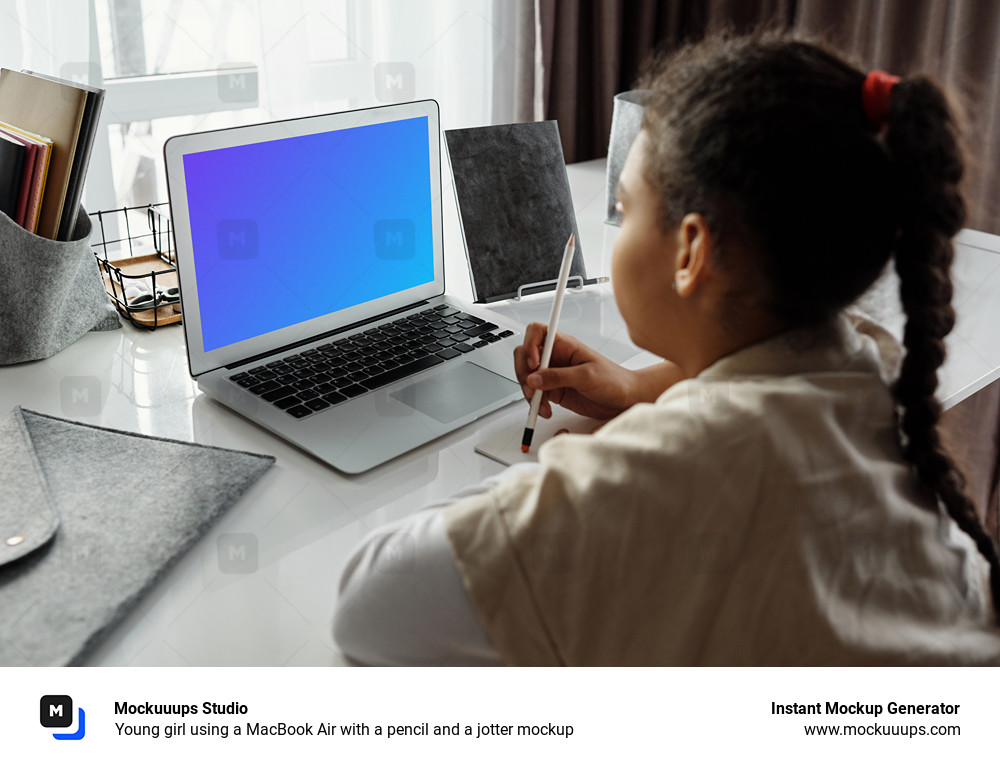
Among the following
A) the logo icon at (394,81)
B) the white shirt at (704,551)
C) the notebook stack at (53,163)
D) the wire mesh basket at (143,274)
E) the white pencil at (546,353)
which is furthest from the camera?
the logo icon at (394,81)

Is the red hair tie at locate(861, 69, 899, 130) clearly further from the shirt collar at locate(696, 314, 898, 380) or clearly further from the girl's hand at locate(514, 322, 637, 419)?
the girl's hand at locate(514, 322, 637, 419)

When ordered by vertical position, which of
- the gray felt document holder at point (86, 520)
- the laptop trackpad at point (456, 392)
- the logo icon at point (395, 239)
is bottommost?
the gray felt document holder at point (86, 520)

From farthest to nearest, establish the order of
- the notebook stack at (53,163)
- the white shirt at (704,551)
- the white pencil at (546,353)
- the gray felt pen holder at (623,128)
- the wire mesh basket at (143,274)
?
1. the gray felt pen holder at (623,128)
2. the wire mesh basket at (143,274)
3. the notebook stack at (53,163)
4. the white pencil at (546,353)
5. the white shirt at (704,551)

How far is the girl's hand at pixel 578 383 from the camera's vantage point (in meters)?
0.82

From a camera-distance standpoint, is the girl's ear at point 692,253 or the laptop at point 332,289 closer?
the girl's ear at point 692,253

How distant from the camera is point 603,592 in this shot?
1.70 feet

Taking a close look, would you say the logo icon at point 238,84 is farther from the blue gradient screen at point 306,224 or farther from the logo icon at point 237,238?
the logo icon at point 237,238

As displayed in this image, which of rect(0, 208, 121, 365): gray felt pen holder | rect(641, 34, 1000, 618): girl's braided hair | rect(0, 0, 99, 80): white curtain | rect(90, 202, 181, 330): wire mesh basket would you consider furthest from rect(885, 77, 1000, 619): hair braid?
rect(0, 0, 99, 80): white curtain

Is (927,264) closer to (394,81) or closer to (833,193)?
(833,193)

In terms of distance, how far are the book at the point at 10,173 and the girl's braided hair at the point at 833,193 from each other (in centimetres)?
67

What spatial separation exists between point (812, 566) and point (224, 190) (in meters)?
0.62

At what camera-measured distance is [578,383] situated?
82 centimetres
